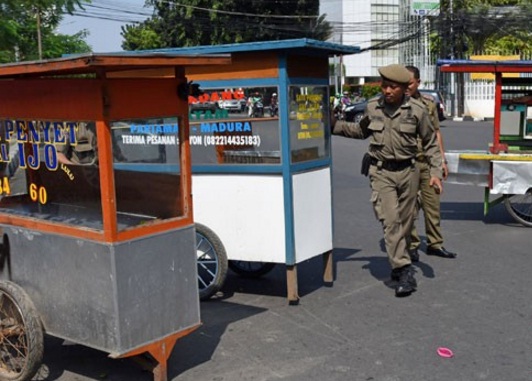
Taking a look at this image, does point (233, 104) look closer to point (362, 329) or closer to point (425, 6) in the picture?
point (362, 329)

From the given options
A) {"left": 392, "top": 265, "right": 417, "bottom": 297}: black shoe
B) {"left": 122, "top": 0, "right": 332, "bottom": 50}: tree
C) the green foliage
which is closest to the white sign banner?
{"left": 122, "top": 0, "right": 332, "bottom": 50}: tree

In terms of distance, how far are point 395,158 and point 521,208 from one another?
3.89 metres

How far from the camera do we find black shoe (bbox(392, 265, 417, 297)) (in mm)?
6141

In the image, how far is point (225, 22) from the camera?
1634 inches

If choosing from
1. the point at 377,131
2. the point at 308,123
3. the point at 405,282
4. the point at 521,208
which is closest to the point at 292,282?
the point at 405,282

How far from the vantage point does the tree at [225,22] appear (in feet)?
136

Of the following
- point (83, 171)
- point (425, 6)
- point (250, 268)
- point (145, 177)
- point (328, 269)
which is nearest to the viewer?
point (83, 171)

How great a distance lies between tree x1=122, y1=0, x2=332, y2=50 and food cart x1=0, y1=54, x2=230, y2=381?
37449 millimetres

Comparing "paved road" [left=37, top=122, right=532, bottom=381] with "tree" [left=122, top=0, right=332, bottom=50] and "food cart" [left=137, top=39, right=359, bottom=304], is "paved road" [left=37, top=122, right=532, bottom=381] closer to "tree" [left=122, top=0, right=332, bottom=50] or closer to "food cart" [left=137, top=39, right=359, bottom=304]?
"food cart" [left=137, top=39, right=359, bottom=304]

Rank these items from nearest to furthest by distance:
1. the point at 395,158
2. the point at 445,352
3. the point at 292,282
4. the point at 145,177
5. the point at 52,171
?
the point at 145,177 → the point at 52,171 → the point at 445,352 → the point at 292,282 → the point at 395,158

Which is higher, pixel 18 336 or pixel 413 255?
pixel 18 336

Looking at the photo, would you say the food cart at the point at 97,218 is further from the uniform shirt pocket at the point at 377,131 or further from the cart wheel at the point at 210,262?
the uniform shirt pocket at the point at 377,131

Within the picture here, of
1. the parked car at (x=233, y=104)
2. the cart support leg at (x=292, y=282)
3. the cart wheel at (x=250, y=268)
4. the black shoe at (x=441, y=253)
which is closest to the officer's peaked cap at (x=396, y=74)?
the parked car at (x=233, y=104)

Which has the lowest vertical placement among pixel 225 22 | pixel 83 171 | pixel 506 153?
pixel 506 153
